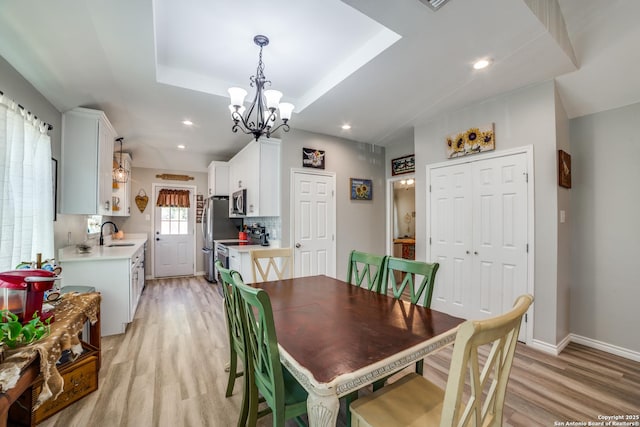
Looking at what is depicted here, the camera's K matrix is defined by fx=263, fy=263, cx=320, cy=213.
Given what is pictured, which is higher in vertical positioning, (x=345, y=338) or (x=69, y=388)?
(x=345, y=338)

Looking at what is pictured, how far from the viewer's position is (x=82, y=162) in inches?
113

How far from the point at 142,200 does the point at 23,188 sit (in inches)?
154

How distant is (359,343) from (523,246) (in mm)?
2389

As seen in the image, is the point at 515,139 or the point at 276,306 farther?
the point at 515,139

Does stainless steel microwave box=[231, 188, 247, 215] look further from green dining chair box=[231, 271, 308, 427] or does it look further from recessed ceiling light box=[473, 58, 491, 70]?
recessed ceiling light box=[473, 58, 491, 70]

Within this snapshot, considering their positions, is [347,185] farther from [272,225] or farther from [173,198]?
[173,198]

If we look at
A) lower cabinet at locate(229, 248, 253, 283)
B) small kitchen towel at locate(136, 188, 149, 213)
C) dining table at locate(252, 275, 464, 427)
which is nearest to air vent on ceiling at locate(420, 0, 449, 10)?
dining table at locate(252, 275, 464, 427)

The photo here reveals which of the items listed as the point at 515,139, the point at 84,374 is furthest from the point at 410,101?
the point at 84,374

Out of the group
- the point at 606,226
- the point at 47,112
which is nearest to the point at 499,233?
the point at 606,226

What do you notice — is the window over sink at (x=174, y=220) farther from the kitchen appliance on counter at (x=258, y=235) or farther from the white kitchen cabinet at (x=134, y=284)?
the white kitchen cabinet at (x=134, y=284)

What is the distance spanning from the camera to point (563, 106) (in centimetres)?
267

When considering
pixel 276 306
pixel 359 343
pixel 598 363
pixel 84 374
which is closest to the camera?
pixel 359 343

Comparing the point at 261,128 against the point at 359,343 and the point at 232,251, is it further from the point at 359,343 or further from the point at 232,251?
the point at 232,251

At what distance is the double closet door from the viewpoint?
8.82 feet
